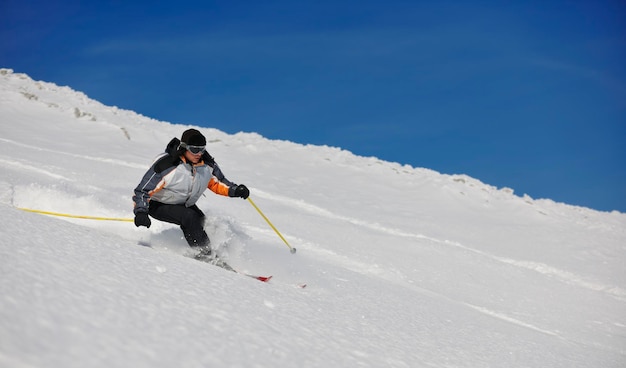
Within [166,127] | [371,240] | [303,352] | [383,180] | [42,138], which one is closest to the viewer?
[303,352]

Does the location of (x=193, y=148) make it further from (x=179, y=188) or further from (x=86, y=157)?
(x=86, y=157)

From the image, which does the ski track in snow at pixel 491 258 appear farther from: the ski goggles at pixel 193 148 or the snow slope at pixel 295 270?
the ski goggles at pixel 193 148

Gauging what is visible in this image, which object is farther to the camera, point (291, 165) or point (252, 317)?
point (291, 165)

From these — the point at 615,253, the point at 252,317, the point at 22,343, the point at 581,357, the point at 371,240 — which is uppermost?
the point at 615,253

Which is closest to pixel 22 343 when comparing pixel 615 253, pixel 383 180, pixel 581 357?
pixel 581 357

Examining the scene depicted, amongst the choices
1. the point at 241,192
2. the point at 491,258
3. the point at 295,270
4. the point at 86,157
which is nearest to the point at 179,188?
the point at 241,192

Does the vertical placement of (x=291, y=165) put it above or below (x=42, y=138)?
above

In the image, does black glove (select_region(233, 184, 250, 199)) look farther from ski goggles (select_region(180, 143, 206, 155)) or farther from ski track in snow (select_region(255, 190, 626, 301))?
ski track in snow (select_region(255, 190, 626, 301))

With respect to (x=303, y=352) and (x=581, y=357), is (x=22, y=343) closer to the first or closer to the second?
(x=303, y=352)

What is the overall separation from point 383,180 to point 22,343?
16.2 meters

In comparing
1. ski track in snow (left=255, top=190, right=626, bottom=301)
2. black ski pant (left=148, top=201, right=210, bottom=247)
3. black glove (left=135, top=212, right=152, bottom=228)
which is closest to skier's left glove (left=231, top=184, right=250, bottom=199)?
black ski pant (left=148, top=201, right=210, bottom=247)

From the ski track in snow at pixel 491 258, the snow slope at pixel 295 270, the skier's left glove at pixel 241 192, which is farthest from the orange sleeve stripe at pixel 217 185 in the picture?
the ski track in snow at pixel 491 258

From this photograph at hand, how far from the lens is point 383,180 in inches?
700

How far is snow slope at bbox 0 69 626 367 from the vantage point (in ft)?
7.91
